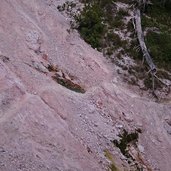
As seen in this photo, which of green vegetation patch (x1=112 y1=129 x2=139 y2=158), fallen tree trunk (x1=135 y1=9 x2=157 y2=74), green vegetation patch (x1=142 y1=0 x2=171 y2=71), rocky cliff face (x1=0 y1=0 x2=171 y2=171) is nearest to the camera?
rocky cliff face (x1=0 y1=0 x2=171 y2=171)

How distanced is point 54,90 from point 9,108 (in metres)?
2.83

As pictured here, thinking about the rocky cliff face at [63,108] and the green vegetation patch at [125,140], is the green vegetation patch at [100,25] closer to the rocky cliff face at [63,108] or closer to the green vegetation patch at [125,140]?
the rocky cliff face at [63,108]

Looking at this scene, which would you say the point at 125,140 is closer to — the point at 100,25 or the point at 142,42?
the point at 142,42

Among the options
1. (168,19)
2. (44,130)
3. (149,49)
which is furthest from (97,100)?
(168,19)

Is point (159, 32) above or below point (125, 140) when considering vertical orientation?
above

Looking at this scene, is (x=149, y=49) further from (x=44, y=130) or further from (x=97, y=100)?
(x=44, y=130)

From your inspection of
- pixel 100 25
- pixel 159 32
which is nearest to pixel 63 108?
pixel 100 25

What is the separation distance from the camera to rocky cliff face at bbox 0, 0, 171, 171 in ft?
75.7

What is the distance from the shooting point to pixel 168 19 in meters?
34.0

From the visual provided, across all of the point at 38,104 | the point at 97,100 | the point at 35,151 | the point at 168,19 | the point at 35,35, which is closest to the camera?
the point at 35,151

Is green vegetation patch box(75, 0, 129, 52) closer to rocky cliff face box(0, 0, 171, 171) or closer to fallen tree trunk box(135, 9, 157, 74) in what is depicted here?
rocky cliff face box(0, 0, 171, 171)

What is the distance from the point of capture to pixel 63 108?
25125 millimetres

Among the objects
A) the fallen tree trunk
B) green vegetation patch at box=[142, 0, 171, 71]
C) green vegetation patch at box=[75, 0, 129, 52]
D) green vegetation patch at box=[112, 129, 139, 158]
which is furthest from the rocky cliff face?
green vegetation patch at box=[142, 0, 171, 71]

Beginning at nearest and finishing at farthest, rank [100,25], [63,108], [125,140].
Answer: [63,108]
[125,140]
[100,25]
